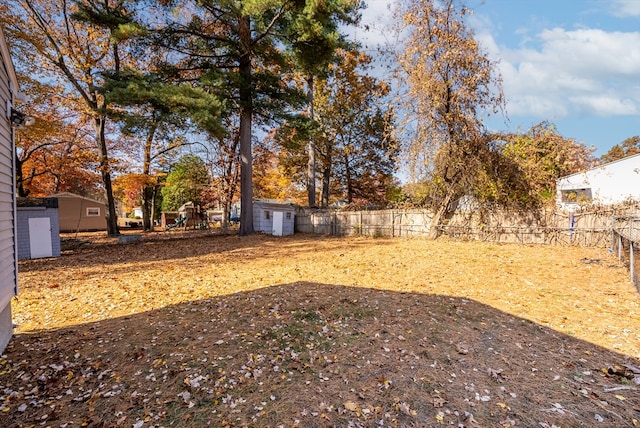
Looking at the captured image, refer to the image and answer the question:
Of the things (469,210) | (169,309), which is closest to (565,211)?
(469,210)

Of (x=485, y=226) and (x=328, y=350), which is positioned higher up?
(x=485, y=226)

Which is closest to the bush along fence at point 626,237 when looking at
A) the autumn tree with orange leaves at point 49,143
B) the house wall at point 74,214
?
the autumn tree with orange leaves at point 49,143

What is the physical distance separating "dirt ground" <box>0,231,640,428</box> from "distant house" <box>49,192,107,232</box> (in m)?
17.2

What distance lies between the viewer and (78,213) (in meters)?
20.4

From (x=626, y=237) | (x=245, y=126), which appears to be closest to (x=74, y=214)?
(x=245, y=126)

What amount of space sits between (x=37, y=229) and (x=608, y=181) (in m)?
21.2

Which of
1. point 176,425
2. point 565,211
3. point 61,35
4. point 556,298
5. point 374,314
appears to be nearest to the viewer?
point 176,425

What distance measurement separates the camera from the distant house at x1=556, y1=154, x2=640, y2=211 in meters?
12.4

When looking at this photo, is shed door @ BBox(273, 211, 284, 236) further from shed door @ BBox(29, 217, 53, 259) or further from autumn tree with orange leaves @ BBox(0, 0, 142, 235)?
shed door @ BBox(29, 217, 53, 259)

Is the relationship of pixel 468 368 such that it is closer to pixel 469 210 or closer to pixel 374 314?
pixel 374 314

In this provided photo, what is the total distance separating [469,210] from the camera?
1123cm

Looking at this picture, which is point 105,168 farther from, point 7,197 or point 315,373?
point 315,373

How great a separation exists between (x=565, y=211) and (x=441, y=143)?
437cm

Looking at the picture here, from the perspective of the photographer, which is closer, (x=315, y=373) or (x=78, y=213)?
(x=315, y=373)
